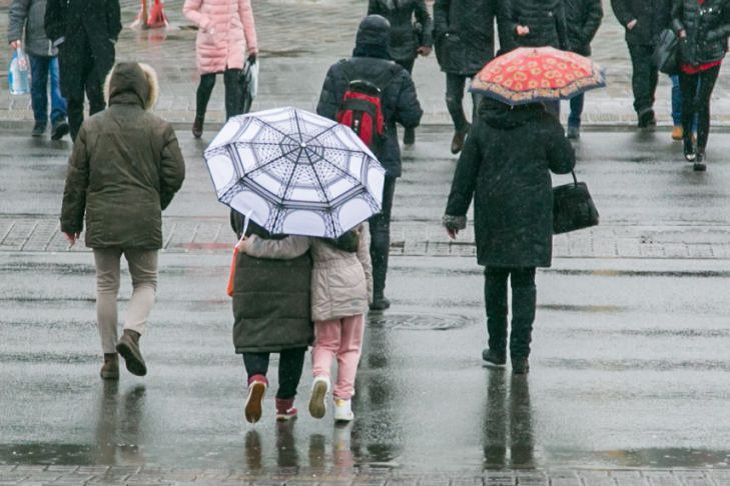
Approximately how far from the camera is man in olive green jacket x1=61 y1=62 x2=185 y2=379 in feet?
32.0

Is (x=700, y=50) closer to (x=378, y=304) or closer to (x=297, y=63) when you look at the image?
(x=378, y=304)

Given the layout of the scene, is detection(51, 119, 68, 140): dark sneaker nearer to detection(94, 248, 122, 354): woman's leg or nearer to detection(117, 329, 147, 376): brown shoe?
detection(94, 248, 122, 354): woman's leg

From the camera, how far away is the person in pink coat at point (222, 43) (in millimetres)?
18234

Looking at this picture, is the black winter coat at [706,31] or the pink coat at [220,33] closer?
the black winter coat at [706,31]

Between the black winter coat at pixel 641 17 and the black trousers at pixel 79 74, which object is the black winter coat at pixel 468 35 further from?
the black trousers at pixel 79 74

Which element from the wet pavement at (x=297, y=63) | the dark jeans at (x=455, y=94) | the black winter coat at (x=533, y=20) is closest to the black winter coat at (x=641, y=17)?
the wet pavement at (x=297, y=63)

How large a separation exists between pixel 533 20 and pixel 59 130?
16.2 feet

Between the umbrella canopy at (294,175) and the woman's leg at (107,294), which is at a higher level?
the umbrella canopy at (294,175)

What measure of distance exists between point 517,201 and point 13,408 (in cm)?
289

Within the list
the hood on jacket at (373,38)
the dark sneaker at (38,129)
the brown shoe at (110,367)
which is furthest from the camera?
the dark sneaker at (38,129)

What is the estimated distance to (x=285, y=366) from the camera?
902 cm

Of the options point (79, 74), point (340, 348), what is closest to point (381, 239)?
point (340, 348)

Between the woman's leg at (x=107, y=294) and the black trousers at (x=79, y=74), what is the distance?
7.45 metres

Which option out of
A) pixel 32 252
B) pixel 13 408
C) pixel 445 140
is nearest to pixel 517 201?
pixel 13 408
